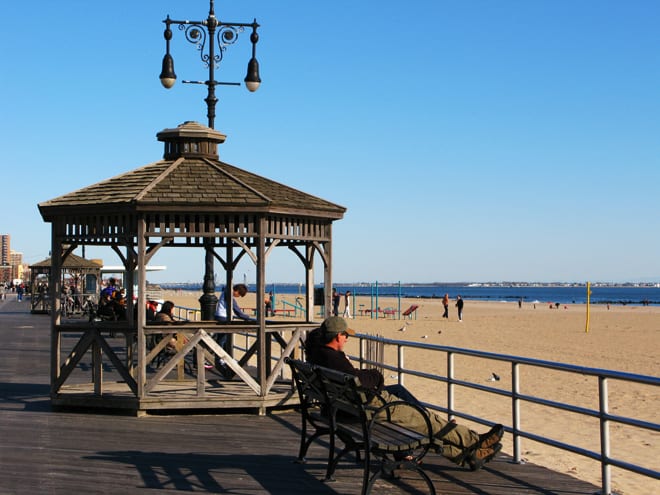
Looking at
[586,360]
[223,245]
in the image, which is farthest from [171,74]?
[586,360]

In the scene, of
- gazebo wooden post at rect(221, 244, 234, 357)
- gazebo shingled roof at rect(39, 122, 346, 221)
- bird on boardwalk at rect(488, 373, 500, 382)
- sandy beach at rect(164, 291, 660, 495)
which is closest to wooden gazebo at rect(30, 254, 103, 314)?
sandy beach at rect(164, 291, 660, 495)

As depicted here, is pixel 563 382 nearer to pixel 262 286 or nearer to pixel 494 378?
pixel 494 378

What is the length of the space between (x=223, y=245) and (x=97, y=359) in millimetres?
3204

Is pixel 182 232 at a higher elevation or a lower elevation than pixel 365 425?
higher

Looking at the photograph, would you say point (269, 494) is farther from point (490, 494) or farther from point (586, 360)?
point (586, 360)

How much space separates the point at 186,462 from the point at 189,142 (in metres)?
5.33

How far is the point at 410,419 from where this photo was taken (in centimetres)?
711

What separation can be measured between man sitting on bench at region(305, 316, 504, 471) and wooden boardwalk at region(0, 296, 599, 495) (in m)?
0.28

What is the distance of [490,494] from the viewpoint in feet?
23.1

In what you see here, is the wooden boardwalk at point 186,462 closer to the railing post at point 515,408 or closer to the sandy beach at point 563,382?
the railing post at point 515,408

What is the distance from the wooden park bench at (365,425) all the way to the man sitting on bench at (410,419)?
0.32ft

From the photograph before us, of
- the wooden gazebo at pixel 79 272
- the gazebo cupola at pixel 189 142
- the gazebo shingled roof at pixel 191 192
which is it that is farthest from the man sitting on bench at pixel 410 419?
the wooden gazebo at pixel 79 272

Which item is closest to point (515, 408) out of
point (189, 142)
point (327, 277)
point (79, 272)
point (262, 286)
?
point (262, 286)

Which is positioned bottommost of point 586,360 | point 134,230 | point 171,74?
point 586,360
